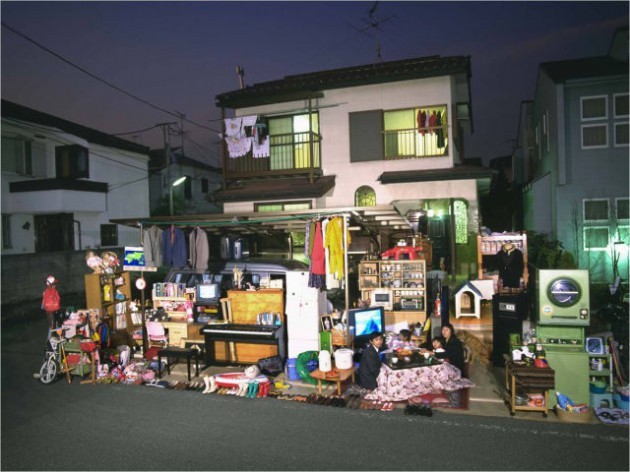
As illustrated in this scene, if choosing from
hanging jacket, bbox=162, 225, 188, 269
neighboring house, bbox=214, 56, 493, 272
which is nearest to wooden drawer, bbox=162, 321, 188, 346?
hanging jacket, bbox=162, 225, 188, 269

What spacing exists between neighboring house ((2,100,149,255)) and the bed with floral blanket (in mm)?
18783

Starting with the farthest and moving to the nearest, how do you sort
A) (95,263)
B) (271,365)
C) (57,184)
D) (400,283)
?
(57,184) → (400,283) → (95,263) → (271,365)

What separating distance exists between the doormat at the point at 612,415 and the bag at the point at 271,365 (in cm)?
594

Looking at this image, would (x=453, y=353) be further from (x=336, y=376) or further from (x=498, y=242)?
(x=498, y=242)

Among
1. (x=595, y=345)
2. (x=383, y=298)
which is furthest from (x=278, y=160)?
(x=595, y=345)

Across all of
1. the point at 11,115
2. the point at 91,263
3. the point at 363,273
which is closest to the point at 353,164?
the point at 363,273

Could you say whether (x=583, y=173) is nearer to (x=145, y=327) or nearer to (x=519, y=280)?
(x=519, y=280)

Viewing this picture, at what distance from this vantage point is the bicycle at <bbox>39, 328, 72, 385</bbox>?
934 cm

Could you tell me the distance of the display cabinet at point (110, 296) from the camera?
1110 cm

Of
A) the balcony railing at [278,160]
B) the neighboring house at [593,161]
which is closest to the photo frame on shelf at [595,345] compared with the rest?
the neighboring house at [593,161]

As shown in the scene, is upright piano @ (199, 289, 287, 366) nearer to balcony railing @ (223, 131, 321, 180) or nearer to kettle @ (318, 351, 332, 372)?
kettle @ (318, 351, 332, 372)

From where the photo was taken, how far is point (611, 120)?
1577 cm

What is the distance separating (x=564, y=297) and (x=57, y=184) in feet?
70.1

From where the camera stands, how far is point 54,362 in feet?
30.9
